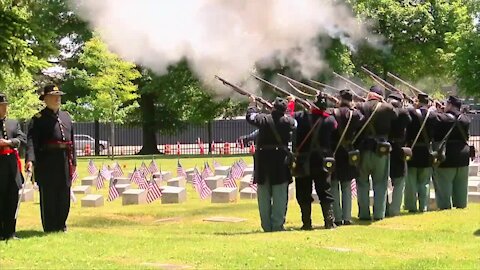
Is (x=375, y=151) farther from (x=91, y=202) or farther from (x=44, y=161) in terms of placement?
(x=91, y=202)

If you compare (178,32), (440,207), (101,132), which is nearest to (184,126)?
(101,132)

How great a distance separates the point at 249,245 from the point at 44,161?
2.95 meters

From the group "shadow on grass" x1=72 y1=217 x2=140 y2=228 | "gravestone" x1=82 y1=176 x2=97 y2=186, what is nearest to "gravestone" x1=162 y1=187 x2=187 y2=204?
"shadow on grass" x1=72 y1=217 x2=140 y2=228

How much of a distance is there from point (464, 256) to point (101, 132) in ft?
150

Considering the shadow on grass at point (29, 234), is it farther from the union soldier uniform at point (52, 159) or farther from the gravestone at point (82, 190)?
the gravestone at point (82, 190)

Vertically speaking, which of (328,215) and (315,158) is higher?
(315,158)

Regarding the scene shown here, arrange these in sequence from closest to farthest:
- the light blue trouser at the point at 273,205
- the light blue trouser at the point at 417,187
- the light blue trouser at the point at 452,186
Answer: the light blue trouser at the point at 273,205 → the light blue trouser at the point at 417,187 → the light blue trouser at the point at 452,186


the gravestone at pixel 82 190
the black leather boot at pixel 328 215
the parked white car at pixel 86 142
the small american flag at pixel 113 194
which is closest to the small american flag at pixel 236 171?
the gravestone at pixel 82 190

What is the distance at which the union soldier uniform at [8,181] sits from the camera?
9578 millimetres

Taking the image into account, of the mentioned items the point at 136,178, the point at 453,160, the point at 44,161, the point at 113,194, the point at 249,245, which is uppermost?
the point at 44,161

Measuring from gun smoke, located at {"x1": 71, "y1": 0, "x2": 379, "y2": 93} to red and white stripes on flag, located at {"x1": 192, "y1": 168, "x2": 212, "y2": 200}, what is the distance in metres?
2.59

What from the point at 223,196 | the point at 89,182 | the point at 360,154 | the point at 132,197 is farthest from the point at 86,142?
the point at 360,154

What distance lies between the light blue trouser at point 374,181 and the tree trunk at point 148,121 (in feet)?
97.6

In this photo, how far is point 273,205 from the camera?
423 inches
